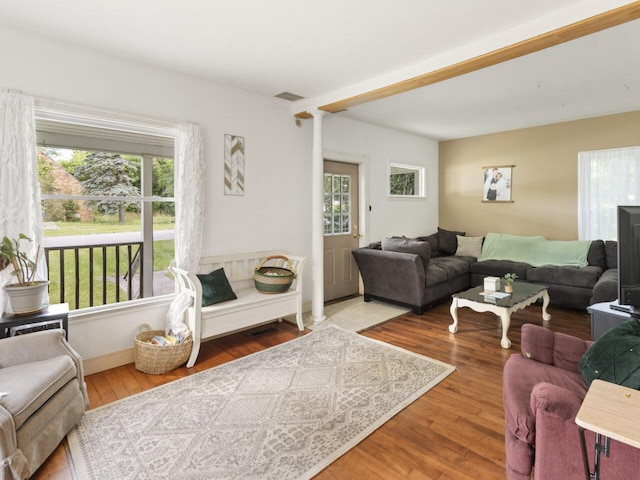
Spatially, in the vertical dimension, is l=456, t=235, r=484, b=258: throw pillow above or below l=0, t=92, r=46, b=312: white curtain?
below

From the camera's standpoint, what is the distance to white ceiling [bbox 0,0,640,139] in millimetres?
2209

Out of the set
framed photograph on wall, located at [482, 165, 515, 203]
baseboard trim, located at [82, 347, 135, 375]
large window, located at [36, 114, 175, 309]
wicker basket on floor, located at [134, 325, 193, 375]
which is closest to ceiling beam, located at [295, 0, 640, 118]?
large window, located at [36, 114, 175, 309]

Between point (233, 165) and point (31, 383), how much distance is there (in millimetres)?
2450

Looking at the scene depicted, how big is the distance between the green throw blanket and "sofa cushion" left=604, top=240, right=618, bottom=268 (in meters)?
0.19

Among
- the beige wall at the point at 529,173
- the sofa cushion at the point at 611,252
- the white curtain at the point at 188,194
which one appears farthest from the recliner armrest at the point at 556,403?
the beige wall at the point at 529,173

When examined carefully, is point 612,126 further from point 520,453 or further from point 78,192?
point 78,192

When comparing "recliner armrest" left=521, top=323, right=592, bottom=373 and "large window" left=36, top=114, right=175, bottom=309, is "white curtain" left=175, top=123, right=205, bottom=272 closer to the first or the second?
"large window" left=36, top=114, right=175, bottom=309

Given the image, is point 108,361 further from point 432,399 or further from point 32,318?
point 432,399

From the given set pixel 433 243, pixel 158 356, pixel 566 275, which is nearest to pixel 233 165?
pixel 158 356

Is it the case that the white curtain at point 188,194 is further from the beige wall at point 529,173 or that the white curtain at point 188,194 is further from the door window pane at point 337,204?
the beige wall at point 529,173

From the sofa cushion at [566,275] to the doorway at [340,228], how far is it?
2.39m

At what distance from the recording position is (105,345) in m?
2.90

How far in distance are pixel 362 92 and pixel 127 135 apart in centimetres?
217

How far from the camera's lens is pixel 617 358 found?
4.68 feet
